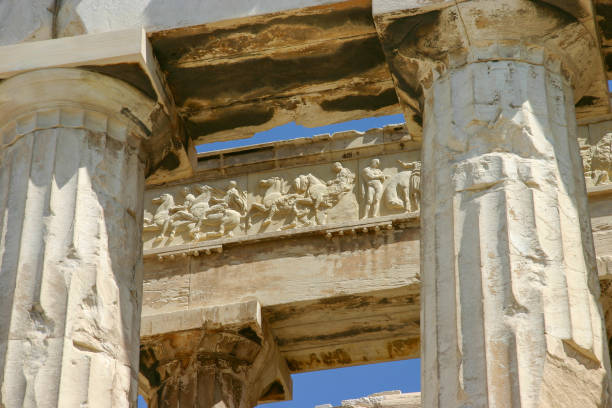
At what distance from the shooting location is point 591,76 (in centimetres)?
1117

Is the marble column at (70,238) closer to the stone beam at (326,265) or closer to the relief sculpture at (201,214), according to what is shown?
the stone beam at (326,265)

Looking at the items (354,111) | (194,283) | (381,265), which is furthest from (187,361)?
(354,111)

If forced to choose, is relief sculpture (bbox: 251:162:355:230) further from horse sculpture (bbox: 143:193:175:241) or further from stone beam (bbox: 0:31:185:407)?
stone beam (bbox: 0:31:185:407)

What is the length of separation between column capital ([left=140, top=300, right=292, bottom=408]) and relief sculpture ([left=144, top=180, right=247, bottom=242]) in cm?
130

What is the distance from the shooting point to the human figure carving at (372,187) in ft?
59.0

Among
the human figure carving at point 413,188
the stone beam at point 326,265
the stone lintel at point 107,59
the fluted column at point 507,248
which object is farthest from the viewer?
the human figure carving at point 413,188

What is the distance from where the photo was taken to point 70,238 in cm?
1052

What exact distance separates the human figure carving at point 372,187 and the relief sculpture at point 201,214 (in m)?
1.64

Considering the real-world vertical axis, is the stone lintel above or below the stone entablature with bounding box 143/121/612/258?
below

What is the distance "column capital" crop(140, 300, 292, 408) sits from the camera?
17.4 metres

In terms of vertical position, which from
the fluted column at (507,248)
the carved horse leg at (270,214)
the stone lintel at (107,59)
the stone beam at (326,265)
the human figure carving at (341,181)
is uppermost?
the human figure carving at (341,181)

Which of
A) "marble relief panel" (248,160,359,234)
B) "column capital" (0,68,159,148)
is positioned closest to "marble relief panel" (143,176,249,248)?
"marble relief panel" (248,160,359,234)

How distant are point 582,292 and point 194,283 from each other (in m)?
9.27

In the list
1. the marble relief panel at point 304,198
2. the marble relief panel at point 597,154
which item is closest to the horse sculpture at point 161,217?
the marble relief panel at point 304,198
